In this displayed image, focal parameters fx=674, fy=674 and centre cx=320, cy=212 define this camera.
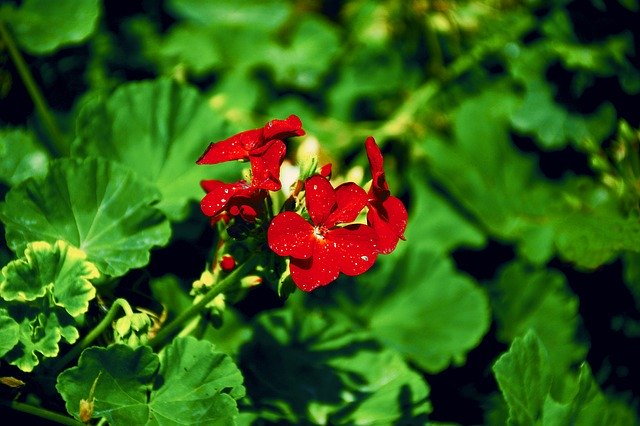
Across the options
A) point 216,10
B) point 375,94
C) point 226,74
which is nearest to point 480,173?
point 375,94

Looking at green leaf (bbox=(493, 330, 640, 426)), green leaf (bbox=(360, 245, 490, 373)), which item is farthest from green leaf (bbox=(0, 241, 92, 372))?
green leaf (bbox=(360, 245, 490, 373))

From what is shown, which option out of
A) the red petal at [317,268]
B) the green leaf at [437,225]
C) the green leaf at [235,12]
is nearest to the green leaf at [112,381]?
the red petal at [317,268]

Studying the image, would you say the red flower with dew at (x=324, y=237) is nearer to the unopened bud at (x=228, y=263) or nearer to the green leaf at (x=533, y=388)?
the unopened bud at (x=228, y=263)

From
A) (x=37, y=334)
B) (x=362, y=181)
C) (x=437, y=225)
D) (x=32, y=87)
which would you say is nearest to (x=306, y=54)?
(x=362, y=181)

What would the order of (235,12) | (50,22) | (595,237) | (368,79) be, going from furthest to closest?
(235,12) < (368,79) < (50,22) < (595,237)

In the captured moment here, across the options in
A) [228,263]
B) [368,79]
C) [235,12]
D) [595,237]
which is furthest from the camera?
[235,12]

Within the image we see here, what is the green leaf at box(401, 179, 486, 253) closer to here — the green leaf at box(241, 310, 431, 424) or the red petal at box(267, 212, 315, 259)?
the green leaf at box(241, 310, 431, 424)

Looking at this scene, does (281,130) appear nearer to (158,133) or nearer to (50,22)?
(158,133)
